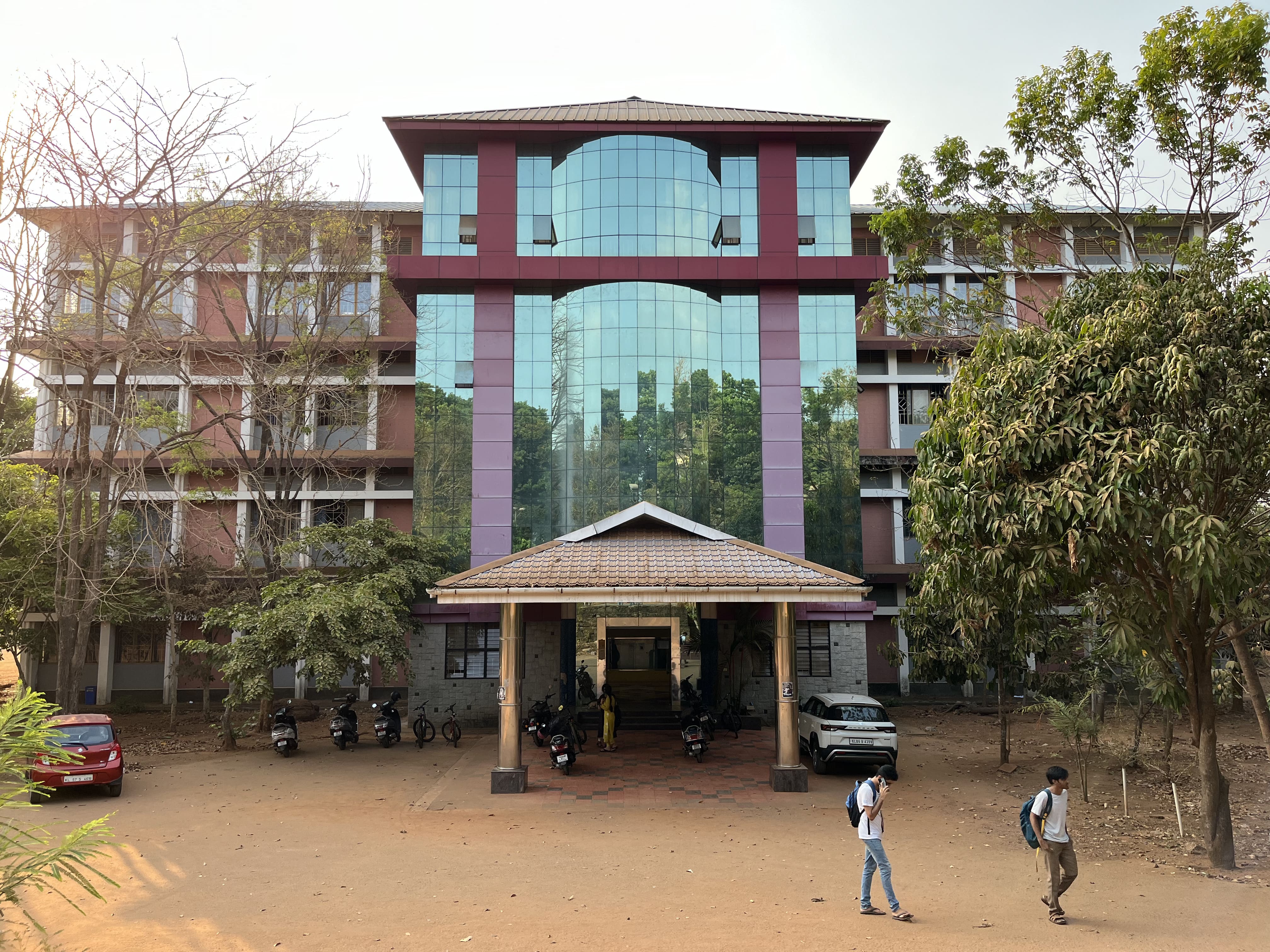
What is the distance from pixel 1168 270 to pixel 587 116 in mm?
15052

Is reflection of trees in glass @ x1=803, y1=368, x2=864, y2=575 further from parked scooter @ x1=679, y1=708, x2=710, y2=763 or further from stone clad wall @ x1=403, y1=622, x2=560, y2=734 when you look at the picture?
stone clad wall @ x1=403, y1=622, x2=560, y2=734

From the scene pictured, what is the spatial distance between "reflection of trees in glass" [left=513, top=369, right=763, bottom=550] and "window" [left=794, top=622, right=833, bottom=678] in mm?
3237

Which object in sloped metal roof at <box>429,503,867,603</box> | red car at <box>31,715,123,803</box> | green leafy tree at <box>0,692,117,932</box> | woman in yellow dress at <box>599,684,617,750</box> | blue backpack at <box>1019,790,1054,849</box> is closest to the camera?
green leafy tree at <box>0,692,117,932</box>

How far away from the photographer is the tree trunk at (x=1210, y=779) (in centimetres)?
966

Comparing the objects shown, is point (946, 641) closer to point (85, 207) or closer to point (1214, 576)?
point (1214, 576)

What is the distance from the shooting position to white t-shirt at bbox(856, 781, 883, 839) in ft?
25.8

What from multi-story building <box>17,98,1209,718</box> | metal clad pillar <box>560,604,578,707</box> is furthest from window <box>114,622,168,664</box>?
metal clad pillar <box>560,604,578,707</box>

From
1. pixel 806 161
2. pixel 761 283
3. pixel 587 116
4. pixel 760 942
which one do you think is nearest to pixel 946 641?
pixel 761 283

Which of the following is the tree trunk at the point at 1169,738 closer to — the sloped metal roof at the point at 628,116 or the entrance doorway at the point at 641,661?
the entrance doorway at the point at 641,661

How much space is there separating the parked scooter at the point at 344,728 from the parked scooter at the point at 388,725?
0.46 metres

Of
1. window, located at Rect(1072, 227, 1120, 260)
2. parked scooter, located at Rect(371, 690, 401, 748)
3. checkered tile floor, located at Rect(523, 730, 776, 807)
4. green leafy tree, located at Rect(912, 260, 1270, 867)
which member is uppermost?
window, located at Rect(1072, 227, 1120, 260)

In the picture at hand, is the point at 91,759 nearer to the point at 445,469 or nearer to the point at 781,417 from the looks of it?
the point at 445,469

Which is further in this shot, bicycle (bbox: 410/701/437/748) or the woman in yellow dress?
bicycle (bbox: 410/701/437/748)

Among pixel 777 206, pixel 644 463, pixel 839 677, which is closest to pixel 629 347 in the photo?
pixel 644 463
